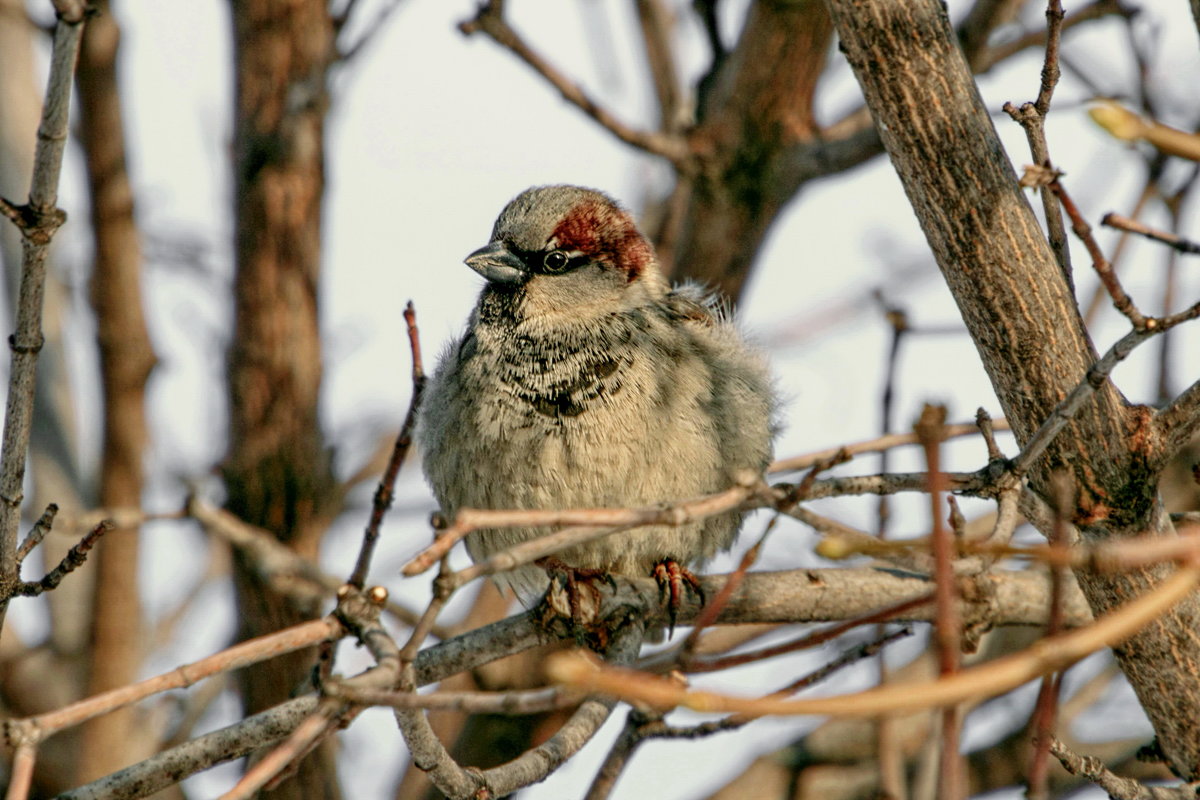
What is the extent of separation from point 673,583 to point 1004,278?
1.63 meters

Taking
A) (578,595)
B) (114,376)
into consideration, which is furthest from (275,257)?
(578,595)

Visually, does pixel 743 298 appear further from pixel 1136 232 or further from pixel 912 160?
pixel 1136 232

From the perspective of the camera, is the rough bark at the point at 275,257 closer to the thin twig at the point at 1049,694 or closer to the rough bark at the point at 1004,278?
the rough bark at the point at 1004,278

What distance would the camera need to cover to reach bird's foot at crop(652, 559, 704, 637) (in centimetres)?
397

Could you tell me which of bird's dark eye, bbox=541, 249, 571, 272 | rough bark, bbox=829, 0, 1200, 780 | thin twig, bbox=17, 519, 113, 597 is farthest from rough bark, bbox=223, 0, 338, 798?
rough bark, bbox=829, 0, 1200, 780

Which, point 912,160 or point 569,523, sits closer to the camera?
point 569,523

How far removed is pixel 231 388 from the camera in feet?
17.7

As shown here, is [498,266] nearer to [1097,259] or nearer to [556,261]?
[556,261]

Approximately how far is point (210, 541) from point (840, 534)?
5083mm

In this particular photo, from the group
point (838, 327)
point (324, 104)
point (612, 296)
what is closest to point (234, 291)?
point (324, 104)

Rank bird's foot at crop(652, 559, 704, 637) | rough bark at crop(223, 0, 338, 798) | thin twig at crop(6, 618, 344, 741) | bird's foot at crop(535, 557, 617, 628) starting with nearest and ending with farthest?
1. thin twig at crop(6, 618, 344, 741)
2. bird's foot at crop(535, 557, 617, 628)
3. bird's foot at crop(652, 559, 704, 637)
4. rough bark at crop(223, 0, 338, 798)

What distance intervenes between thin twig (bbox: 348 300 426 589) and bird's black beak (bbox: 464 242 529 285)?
1469mm

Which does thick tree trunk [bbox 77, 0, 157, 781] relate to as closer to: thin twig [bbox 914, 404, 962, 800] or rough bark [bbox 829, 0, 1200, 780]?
rough bark [bbox 829, 0, 1200, 780]

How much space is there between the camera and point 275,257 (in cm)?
535
